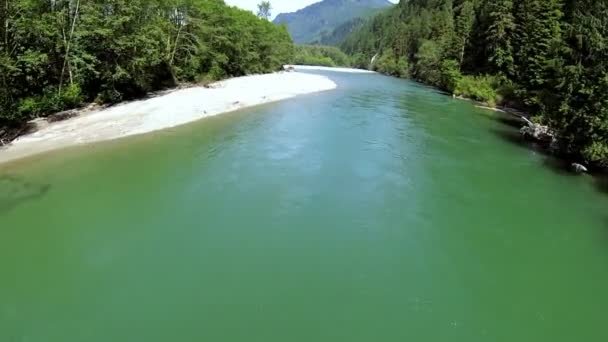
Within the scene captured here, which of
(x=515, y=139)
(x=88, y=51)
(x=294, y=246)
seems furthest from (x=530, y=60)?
(x=88, y=51)

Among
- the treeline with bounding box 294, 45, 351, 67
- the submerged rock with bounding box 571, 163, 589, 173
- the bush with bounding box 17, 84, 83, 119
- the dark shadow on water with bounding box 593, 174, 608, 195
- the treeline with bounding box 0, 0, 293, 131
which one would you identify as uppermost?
the treeline with bounding box 0, 0, 293, 131

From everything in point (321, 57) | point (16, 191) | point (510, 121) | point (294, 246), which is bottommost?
point (321, 57)

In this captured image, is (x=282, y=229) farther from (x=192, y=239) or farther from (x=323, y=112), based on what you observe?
(x=323, y=112)

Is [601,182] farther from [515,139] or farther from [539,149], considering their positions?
[515,139]

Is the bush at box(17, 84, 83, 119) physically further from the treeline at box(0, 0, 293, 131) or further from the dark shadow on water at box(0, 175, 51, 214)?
the dark shadow on water at box(0, 175, 51, 214)

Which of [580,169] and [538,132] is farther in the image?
[538,132]

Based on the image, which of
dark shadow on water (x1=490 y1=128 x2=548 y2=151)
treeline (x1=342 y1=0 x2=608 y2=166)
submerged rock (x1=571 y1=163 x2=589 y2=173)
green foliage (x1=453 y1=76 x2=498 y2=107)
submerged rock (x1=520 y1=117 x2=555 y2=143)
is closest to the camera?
treeline (x1=342 y1=0 x2=608 y2=166)

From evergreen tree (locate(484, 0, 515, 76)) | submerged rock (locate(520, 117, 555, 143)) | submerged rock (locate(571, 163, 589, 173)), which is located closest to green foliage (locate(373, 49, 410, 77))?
evergreen tree (locate(484, 0, 515, 76))
